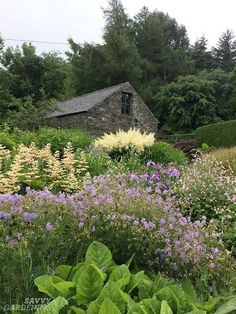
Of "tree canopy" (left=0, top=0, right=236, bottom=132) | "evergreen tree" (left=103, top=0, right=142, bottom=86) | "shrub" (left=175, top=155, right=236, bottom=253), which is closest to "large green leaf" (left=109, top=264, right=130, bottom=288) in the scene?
"shrub" (left=175, top=155, right=236, bottom=253)

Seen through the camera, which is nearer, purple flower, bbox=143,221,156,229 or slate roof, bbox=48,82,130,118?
purple flower, bbox=143,221,156,229

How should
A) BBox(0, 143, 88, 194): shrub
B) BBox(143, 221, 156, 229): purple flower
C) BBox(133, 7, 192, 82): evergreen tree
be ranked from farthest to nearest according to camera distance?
1. BBox(133, 7, 192, 82): evergreen tree
2. BBox(0, 143, 88, 194): shrub
3. BBox(143, 221, 156, 229): purple flower

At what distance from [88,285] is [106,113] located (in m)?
22.7

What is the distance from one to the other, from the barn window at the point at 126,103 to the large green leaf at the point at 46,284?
2391 cm

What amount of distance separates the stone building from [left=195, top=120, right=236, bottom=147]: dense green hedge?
422 cm

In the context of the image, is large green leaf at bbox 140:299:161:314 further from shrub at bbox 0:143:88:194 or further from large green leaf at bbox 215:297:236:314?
shrub at bbox 0:143:88:194

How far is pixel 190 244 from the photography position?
10.1 feet

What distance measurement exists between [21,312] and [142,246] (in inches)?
39.1

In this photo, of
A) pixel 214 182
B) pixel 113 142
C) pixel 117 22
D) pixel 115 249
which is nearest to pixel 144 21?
pixel 117 22

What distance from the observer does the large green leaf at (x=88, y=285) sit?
239 centimetres

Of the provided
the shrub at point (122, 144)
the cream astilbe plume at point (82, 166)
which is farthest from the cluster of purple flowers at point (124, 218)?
the shrub at point (122, 144)

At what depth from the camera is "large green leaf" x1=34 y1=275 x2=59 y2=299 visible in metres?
2.42

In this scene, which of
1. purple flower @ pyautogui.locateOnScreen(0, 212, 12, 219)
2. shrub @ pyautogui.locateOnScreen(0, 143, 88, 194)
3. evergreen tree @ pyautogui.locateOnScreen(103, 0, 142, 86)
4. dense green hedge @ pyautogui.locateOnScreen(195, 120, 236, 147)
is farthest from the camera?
evergreen tree @ pyautogui.locateOnScreen(103, 0, 142, 86)

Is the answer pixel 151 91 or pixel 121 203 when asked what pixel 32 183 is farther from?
pixel 151 91
